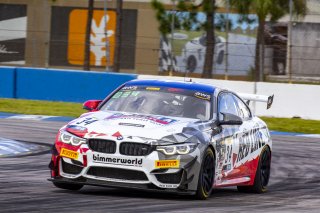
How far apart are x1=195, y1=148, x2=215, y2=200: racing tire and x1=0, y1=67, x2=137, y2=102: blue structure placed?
60.3ft

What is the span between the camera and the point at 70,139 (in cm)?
1079

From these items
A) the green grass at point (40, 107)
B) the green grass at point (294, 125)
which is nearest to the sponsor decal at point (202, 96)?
the green grass at point (294, 125)

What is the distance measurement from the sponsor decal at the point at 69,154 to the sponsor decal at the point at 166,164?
2.76ft

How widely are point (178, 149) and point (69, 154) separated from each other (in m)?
Result: 1.12

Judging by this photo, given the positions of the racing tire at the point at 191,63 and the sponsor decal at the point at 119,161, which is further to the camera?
the racing tire at the point at 191,63

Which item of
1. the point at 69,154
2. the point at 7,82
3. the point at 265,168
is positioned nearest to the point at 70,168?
the point at 69,154

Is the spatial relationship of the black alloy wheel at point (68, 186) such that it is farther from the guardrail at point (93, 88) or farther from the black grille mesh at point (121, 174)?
the guardrail at point (93, 88)

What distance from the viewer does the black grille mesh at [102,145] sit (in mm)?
10562

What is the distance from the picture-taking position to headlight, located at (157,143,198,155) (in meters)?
10.6

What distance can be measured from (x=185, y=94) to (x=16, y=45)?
26.4 m

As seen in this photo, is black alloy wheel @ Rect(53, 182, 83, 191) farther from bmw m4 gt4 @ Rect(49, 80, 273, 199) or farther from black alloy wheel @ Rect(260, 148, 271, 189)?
black alloy wheel @ Rect(260, 148, 271, 189)

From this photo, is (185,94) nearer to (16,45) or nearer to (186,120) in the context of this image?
(186,120)

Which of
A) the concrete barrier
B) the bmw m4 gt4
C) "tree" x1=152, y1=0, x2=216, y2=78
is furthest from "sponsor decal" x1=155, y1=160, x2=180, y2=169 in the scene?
"tree" x1=152, y1=0, x2=216, y2=78

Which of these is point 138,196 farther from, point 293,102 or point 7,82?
point 7,82
